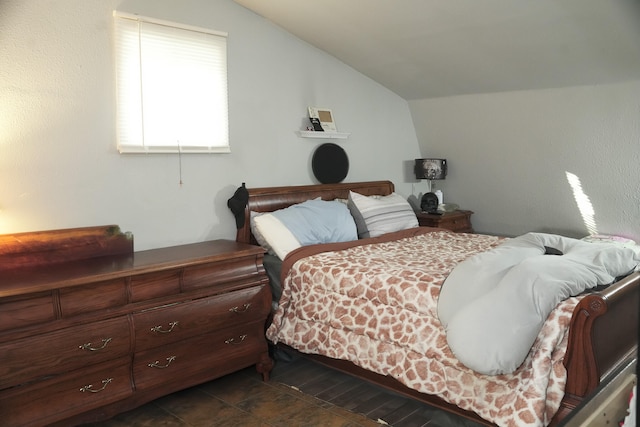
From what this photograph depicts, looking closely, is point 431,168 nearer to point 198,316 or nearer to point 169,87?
point 169,87

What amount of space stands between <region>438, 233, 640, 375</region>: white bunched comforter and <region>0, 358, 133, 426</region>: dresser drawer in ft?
5.13

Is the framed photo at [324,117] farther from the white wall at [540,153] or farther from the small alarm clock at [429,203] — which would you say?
the small alarm clock at [429,203]

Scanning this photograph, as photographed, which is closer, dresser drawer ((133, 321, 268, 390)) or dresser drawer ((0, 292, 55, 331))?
dresser drawer ((0, 292, 55, 331))

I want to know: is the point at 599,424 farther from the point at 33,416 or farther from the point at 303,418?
the point at 33,416

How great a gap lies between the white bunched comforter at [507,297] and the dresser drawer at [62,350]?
1527 mm

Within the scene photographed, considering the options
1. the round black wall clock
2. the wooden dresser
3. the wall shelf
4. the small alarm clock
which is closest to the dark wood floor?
the wooden dresser

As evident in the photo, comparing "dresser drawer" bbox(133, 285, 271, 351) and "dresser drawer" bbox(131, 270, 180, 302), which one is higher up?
"dresser drawer" bbox(131, 270, 180, 302)

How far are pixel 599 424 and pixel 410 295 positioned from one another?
175 centimetres

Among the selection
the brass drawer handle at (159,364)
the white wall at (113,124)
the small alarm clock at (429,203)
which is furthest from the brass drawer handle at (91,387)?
the small alarm clock at (429,203)

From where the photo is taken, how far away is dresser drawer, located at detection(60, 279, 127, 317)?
237cm

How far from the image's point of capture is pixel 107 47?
301 cm

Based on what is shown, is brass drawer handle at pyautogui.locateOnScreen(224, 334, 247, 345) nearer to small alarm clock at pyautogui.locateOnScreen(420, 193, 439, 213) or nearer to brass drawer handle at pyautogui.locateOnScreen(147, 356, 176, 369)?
brass drawer handle at pyautogui.locateOnScreen(147, 356, 176, 369)

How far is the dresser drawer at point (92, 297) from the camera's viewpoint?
237 cm

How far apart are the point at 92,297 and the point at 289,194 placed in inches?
69.7
